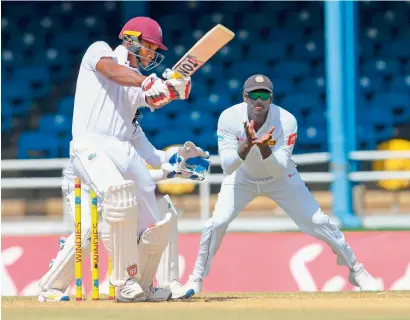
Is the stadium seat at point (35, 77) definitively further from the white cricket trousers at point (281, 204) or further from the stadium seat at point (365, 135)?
the white cricket trousers at point (281, 204)

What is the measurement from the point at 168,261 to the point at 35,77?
358 inches

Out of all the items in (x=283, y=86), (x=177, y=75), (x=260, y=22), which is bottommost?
(x=283, y=86)

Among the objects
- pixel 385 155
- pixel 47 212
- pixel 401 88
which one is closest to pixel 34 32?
pixel 47 212

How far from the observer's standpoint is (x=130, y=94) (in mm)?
7406

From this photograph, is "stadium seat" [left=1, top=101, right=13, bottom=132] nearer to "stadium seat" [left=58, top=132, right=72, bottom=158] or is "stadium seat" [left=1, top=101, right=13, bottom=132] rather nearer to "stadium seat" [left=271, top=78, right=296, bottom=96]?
"stadium seat" [left=58, top=132, right=72, bottom=158]

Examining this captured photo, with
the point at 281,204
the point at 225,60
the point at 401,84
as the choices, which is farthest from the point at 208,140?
the point at 281,204

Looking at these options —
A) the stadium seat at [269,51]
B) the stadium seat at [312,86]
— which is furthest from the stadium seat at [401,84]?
the stadium seat at [269,51]

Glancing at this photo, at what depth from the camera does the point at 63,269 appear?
7770mm

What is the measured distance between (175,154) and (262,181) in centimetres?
132

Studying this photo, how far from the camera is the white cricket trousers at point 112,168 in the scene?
7141 mm

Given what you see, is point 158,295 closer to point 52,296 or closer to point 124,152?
point 52,296

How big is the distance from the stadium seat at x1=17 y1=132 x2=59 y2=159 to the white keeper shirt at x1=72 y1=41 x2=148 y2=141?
833 cm

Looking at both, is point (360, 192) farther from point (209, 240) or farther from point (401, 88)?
point (209, 240)

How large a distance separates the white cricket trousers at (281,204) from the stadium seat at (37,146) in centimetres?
686
